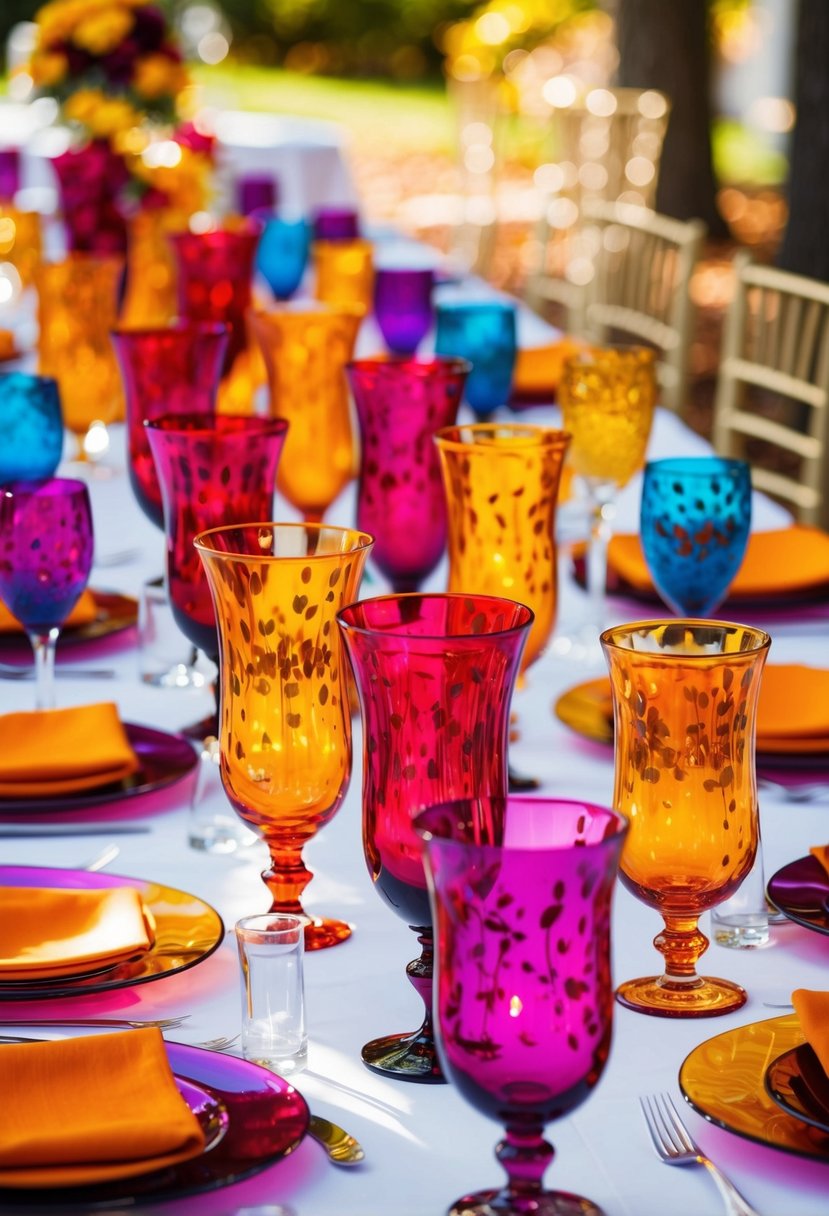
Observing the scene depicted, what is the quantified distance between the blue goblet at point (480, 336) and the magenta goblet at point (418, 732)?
52.0 inches

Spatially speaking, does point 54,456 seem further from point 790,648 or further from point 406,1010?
point 406,1010

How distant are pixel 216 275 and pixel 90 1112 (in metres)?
1.83

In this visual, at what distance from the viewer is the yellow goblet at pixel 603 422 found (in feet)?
5.67

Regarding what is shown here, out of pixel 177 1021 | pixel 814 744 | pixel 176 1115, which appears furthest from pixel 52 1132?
pixel 814 744

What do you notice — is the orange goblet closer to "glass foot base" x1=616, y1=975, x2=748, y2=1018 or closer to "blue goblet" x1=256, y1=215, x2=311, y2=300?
"glass foot base" x1=616, y1=975, x2=748, y2=1018

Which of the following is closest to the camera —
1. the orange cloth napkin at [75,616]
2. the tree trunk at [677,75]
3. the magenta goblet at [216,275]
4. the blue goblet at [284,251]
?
the orange cloth napkin at [75,616]

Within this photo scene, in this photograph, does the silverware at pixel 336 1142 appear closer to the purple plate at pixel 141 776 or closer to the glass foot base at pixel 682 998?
the glass foot base at pixel 682 998

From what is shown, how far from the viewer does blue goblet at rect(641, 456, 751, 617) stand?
147 cm

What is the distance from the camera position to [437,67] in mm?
17797

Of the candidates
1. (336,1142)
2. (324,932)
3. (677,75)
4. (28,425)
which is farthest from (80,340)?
(677,75)

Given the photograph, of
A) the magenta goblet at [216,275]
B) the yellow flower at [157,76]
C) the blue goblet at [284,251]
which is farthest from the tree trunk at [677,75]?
the magenta goblet at [216,275]

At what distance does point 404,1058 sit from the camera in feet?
3.17

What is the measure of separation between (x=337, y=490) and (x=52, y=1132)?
40.8 inches

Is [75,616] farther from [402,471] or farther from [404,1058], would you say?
[404,1058]
